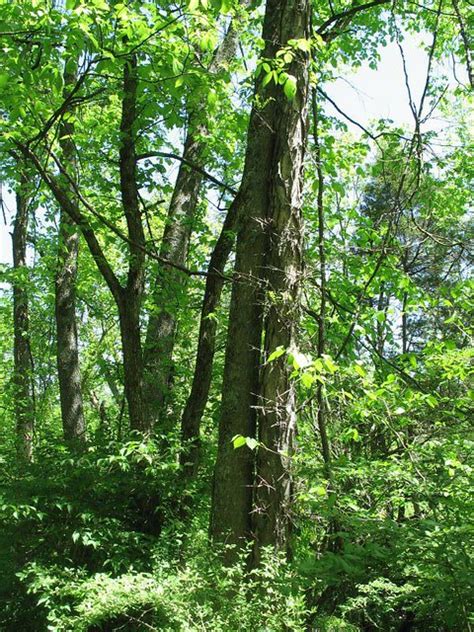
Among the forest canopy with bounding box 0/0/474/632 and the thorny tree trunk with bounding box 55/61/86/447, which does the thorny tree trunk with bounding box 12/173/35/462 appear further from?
the forest canopy with bounding box 0/0/474/632

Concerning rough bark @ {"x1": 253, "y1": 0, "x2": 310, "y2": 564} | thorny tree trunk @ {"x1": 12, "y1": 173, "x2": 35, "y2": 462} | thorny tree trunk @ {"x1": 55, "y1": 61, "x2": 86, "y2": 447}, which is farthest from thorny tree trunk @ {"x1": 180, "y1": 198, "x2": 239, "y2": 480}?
thorny tree trunk @ {"x1": 12, "y1": 173, "x2": 35, "y2": 462}

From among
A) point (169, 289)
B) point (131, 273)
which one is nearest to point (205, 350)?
point (169, 289)

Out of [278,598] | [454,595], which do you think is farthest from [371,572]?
[454,595]

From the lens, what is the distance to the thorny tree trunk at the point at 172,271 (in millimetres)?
6461

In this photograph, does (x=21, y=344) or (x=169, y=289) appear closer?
(x=169, y=289)

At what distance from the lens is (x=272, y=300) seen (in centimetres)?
383

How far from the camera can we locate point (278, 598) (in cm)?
302

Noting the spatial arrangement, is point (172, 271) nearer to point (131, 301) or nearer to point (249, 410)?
point (131, 301)

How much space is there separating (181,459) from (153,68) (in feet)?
12.1

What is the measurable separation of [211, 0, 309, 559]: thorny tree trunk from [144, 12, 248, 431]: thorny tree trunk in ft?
6.84

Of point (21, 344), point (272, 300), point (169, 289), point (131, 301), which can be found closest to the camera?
point (272, 300)

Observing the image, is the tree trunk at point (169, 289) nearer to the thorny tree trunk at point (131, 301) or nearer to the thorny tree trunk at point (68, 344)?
the thorny tree trunk at point (131, 301)

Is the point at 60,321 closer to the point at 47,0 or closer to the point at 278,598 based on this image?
the point at 47,0

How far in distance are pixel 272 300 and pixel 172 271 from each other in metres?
3.40
